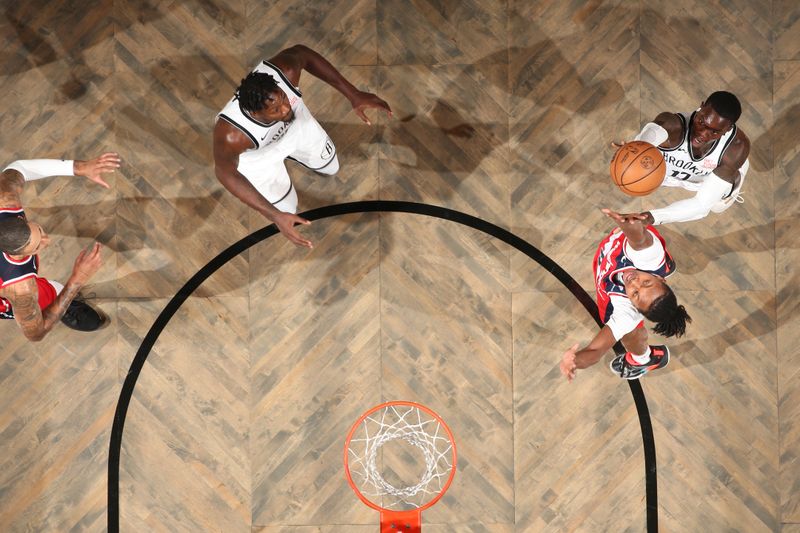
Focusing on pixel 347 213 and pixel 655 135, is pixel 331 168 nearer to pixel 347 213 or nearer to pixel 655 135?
pixel 347 213

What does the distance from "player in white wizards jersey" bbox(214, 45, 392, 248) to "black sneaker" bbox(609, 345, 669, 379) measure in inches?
81.3

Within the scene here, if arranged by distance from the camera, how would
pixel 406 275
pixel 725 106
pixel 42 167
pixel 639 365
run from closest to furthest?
pixel 725 106, pixel 42 167, pixel 639 365, pixel 406 275

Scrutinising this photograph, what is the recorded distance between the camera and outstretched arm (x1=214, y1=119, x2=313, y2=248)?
3.51 meters

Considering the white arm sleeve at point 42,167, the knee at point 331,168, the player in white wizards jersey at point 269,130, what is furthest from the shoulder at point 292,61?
the white arm sleeve at point 42,167

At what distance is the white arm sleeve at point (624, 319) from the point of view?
3682mm

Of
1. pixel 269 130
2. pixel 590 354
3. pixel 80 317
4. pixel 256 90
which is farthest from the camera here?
pixel 80 317

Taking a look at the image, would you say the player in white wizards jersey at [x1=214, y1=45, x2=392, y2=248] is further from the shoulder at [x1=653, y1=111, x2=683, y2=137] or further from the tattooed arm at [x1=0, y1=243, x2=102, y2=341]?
the shoulder at [x1=653, y1=111, x2=683, y2=137]

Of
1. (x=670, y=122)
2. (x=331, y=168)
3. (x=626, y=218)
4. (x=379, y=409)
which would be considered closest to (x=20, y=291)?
(x=331, y=168)

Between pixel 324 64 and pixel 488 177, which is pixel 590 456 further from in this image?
pixel 324 64

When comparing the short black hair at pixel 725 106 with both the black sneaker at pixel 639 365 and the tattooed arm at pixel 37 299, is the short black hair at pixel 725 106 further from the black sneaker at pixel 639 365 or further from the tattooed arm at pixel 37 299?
the tattooed arm at pixel 37 299

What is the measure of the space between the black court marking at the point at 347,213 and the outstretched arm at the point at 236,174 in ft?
2.59

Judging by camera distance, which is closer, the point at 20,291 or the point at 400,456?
the point at 20,291

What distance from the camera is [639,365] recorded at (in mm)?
4039

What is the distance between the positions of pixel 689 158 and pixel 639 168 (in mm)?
418
